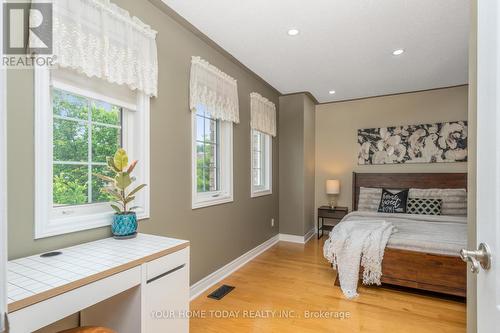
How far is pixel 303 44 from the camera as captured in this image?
2781mm

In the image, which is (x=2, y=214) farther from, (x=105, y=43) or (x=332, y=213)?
(x=332, y=213)

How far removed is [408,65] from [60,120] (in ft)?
12.4

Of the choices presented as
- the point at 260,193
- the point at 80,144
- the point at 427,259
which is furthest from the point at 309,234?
the point at 80,144

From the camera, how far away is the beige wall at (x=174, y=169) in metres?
1.33

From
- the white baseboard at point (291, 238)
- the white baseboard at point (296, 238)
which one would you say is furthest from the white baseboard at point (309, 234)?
the white baseboard at point (291, 238)

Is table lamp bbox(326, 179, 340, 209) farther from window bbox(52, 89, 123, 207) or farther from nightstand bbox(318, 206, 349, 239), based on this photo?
window bbox(52, 89, 123, 207)

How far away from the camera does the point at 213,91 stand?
9.23ft

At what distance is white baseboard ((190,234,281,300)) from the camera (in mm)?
2576

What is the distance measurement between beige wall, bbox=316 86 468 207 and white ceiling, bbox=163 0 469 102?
1.62ft

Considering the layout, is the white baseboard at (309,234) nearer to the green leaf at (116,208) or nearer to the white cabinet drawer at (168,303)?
the white cabinet drawer at (168,303)

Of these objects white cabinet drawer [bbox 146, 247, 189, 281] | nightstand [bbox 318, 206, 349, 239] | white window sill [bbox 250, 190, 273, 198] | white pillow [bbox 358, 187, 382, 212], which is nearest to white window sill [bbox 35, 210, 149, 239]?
white cabinet drawer [bbox 146, 247, 189, 281]

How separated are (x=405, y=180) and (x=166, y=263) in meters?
4.29

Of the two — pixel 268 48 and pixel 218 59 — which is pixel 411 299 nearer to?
pixel 268 48

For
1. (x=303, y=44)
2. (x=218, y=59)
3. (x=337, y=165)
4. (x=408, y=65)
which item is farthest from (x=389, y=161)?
(x=218, y=59)
